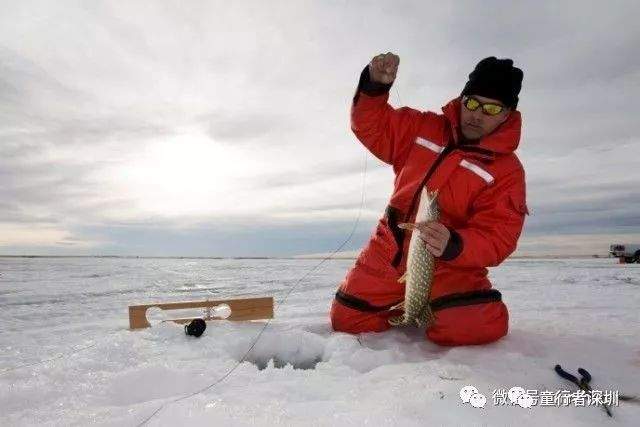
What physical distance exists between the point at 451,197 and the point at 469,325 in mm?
1011

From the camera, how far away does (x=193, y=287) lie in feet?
28.8

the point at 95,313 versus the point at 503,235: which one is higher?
the point at 503,235

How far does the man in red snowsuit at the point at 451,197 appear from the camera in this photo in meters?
3.20

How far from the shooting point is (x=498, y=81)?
11.0 ft

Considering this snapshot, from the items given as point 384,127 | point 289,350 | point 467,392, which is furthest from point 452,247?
point 289,350

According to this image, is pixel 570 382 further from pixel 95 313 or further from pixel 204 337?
pixel 95 313

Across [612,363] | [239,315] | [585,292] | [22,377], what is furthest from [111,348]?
[585,292]

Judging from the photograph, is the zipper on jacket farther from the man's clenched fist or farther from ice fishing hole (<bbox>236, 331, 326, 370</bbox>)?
ice fishing hole (<bbox>236, 331, 326, 370</bbox>)

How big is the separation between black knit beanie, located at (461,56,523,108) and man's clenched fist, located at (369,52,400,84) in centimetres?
69

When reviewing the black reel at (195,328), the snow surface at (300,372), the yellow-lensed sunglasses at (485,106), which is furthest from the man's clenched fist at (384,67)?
the black reel at (195,328)

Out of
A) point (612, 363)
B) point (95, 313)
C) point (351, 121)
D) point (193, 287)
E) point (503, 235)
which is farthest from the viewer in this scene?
point (193, 287)

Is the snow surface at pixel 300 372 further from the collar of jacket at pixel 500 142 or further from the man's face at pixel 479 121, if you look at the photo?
the man's face at pixel 479 121

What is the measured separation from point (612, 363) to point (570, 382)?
614 millimetres

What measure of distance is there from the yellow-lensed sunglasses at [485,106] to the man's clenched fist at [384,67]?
2.06ft
